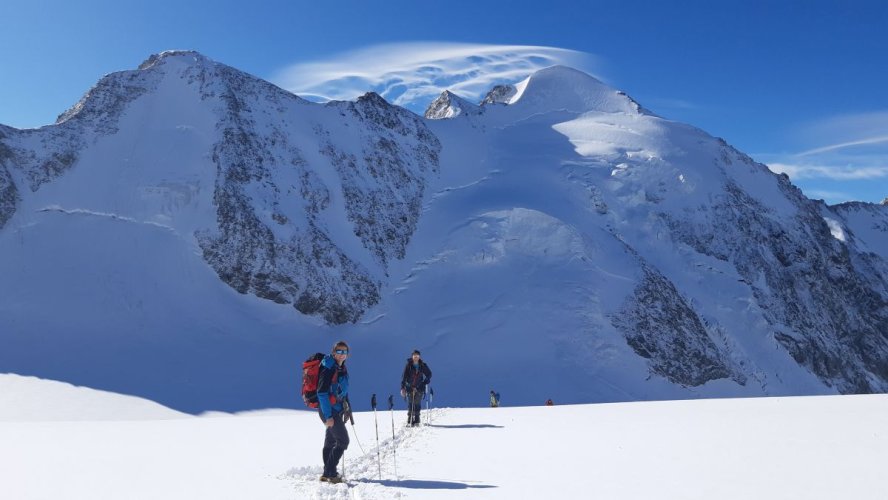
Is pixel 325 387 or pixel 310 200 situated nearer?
pixel 325 387

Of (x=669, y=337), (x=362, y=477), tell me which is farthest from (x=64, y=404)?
(x=669, y=337)

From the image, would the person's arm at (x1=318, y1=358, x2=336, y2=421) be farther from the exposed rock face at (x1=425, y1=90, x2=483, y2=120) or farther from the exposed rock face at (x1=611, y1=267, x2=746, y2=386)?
the exposed rock face at (x1=425, y1=90, x2=483, y2=120)

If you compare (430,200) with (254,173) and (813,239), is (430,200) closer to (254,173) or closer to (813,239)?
(254,173)

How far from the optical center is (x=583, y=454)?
10.6 meters

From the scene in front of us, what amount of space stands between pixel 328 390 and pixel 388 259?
43509 millimetres

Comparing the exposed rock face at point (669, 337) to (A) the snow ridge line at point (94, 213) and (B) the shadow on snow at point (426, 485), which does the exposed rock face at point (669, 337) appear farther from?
(B) the shadow on snow at point (426, 485)

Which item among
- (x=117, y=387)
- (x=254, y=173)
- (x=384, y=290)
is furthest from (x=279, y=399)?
(x=254, y=173)

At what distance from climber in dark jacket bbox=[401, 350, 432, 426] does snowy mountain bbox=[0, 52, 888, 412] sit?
A: 1966cm

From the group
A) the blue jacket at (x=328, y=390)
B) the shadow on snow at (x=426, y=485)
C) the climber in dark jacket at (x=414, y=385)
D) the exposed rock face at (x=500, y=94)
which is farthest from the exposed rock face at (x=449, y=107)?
the shadow on snow at (x=426, y=485)

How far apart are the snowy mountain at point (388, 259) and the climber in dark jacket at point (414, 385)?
1966 centimetres

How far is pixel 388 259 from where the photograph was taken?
53.4 m

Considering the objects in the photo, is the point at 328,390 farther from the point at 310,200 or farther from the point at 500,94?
the point at 500,94

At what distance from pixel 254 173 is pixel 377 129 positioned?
16.6 metres

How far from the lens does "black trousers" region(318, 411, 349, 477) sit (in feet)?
31.3
